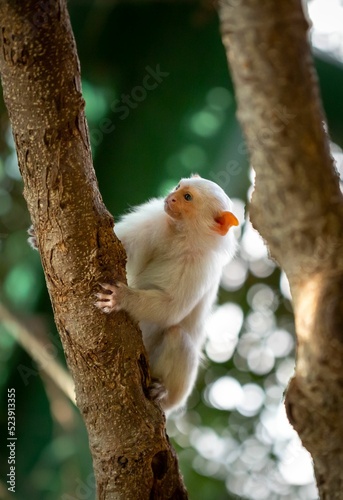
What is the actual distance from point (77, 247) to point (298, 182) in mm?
1203

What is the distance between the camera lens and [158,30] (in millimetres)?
5250

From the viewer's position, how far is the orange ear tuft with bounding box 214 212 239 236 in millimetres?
3700

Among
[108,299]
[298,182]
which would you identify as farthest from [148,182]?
[298,182]

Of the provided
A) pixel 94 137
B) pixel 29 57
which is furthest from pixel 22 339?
pixel 29 57

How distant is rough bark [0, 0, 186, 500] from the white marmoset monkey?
1.55 feet

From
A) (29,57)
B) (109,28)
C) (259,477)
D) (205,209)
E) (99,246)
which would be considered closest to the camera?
(29,57)

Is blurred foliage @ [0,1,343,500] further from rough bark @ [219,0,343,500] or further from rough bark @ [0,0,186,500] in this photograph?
rough bark @ [219,0,343,500]

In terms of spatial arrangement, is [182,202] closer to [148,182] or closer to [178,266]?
[178,266]

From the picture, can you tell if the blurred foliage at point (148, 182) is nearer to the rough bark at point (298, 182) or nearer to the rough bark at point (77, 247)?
the rough bark at point (77, 247)

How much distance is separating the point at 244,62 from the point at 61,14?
1.16m

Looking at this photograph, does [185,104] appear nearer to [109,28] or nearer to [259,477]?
[109,28]

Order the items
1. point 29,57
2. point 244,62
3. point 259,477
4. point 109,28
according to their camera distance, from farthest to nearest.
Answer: point 259,477 → point 109,28 → point 29,57 → point 244,62

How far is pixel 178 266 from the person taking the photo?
3.47 meters

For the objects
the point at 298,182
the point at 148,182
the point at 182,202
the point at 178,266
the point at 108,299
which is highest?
the point at 298,182
